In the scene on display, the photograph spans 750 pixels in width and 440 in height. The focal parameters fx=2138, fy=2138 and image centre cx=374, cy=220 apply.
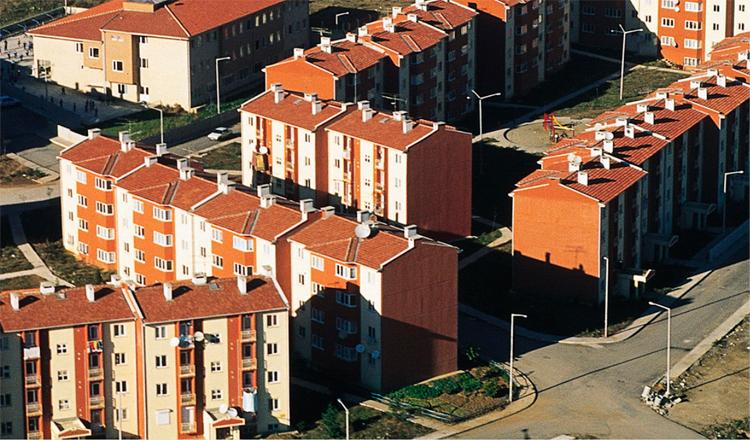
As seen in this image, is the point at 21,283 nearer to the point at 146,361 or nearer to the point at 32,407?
the point at 32,407

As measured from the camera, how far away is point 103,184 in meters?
169

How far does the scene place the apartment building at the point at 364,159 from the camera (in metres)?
173

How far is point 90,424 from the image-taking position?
139000mm

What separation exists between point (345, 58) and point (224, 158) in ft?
47.2

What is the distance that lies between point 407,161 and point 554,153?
42.9 ft

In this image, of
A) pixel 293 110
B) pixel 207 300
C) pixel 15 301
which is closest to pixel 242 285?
pixel 207 300

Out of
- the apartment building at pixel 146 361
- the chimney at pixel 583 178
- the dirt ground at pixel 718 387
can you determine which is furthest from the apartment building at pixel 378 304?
the chimney at pixel 583 178

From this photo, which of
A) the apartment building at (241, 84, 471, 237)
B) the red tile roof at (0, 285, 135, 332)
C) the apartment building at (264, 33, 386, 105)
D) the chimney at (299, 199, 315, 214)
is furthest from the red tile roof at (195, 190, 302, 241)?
the apartment building at (264, 33, 386, 105)

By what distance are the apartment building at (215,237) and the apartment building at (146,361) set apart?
2.49ft

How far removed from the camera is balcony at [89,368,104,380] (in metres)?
139

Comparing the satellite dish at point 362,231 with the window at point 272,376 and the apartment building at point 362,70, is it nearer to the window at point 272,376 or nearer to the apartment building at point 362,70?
the window at point 272,376

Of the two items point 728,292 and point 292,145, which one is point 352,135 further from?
point 728,292

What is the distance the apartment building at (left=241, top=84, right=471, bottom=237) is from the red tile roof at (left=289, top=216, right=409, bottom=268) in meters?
19.6

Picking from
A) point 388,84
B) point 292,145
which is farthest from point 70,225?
point 388,84
